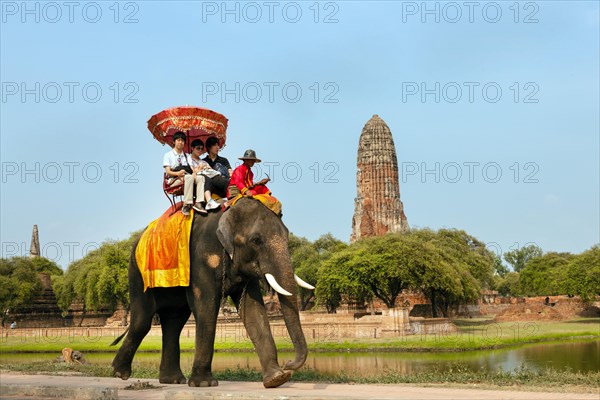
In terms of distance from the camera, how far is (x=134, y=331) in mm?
13039

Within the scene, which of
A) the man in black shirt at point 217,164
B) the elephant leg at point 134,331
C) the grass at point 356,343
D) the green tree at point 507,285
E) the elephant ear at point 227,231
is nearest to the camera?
the elephant ear at point 227,231

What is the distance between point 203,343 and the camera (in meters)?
11.5

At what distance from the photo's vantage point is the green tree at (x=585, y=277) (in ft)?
199

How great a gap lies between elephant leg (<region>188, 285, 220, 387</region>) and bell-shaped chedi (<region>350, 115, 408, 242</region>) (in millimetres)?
76379

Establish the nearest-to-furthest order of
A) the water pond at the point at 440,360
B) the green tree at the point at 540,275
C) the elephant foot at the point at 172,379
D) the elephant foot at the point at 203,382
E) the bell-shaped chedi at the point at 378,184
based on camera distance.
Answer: the elephant foot at the point at 203,382 → the elephant foot at the point at 172,379 → the water pond at the point at 440,360 → the green tree at the point at 540,275 → the bell-shaped chedi at the point at 378,184

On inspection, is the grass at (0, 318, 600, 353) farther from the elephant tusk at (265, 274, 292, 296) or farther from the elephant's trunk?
the elephant tusk at (265, 274, 292, 296)

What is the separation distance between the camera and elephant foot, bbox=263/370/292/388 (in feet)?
34.6

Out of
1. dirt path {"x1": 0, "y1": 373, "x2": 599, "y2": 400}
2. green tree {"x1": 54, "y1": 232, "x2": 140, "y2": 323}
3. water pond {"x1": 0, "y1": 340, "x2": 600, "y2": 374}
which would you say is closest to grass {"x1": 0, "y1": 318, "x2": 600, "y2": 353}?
water pond {"x1": 0, "y1": 340, "x2": 600, "y2": 374}

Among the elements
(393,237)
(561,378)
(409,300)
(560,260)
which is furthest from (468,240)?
(561,378)

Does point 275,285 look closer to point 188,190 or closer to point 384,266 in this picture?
point 188,190

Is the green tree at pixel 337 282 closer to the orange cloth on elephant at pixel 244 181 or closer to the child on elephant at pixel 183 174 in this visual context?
the child on elephant at pixel 183 174

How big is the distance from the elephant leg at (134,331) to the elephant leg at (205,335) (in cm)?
162

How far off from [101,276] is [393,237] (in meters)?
20.2

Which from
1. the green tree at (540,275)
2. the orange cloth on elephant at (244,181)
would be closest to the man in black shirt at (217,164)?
the orange cloth on elephant at (244,181)
